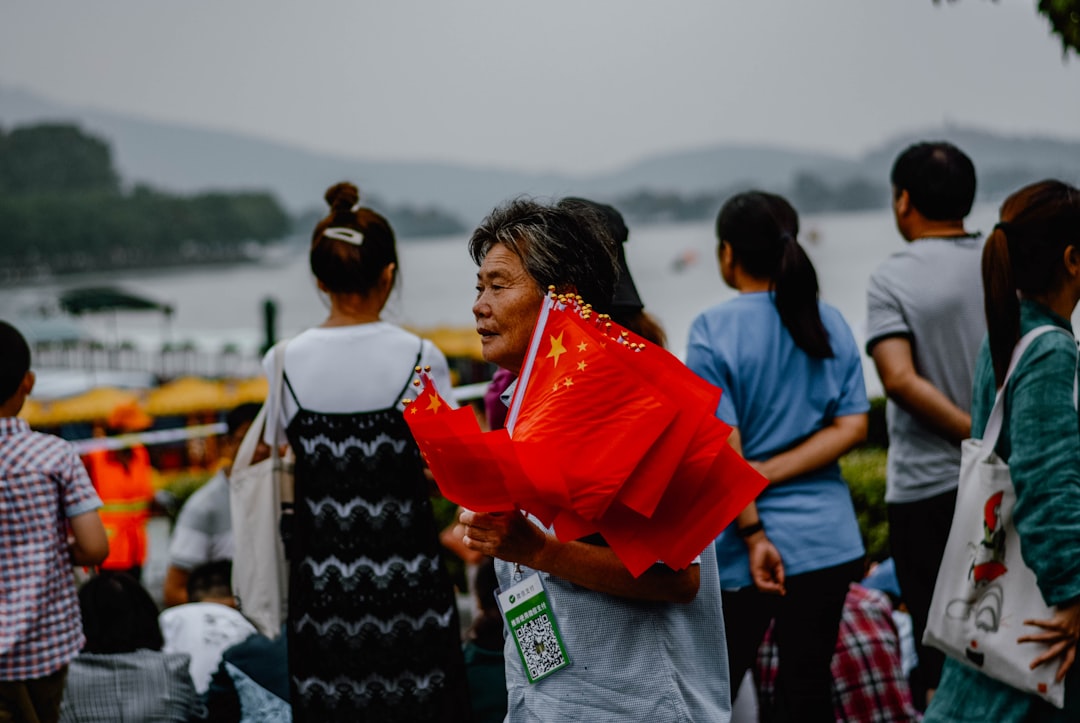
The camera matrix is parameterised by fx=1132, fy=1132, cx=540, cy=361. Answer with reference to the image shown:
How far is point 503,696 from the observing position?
3221mm

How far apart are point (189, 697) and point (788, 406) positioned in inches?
79.4

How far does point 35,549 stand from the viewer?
2.88 meters

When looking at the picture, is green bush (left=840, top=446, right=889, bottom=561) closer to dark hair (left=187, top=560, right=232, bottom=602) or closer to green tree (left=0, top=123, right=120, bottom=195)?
dark hair (left=187, top=560, right=232, bottom=602)

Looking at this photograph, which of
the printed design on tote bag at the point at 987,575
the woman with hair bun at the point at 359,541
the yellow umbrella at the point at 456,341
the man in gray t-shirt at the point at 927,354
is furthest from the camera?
the yellow umbrella at the point at 456,341

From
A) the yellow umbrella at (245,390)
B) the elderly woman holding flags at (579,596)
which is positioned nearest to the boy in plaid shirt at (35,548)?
the elderly woman holding flags at (579,596)

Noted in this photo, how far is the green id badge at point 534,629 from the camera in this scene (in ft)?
5.73

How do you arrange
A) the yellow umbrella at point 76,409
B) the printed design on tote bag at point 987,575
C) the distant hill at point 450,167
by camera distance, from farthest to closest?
the distant hill at point 450,167 < the yellow umbrella at point 76,409 < the printed design on tote bag at point 987,575

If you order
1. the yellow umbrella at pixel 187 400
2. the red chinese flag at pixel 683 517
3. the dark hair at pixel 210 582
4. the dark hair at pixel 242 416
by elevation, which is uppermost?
the red chinese flag at pixel 683 517

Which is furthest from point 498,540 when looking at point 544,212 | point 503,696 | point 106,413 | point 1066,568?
point 106,413

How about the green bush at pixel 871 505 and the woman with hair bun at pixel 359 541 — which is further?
the green bush at pixel 871 505

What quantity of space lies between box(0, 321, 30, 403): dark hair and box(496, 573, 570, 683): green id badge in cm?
180

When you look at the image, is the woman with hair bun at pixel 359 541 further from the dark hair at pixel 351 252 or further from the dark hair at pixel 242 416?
the dark hair at pixel 242 416

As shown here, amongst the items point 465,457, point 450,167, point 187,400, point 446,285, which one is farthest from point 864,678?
point 450,167

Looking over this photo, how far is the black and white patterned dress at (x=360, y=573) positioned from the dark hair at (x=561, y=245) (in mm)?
1122
